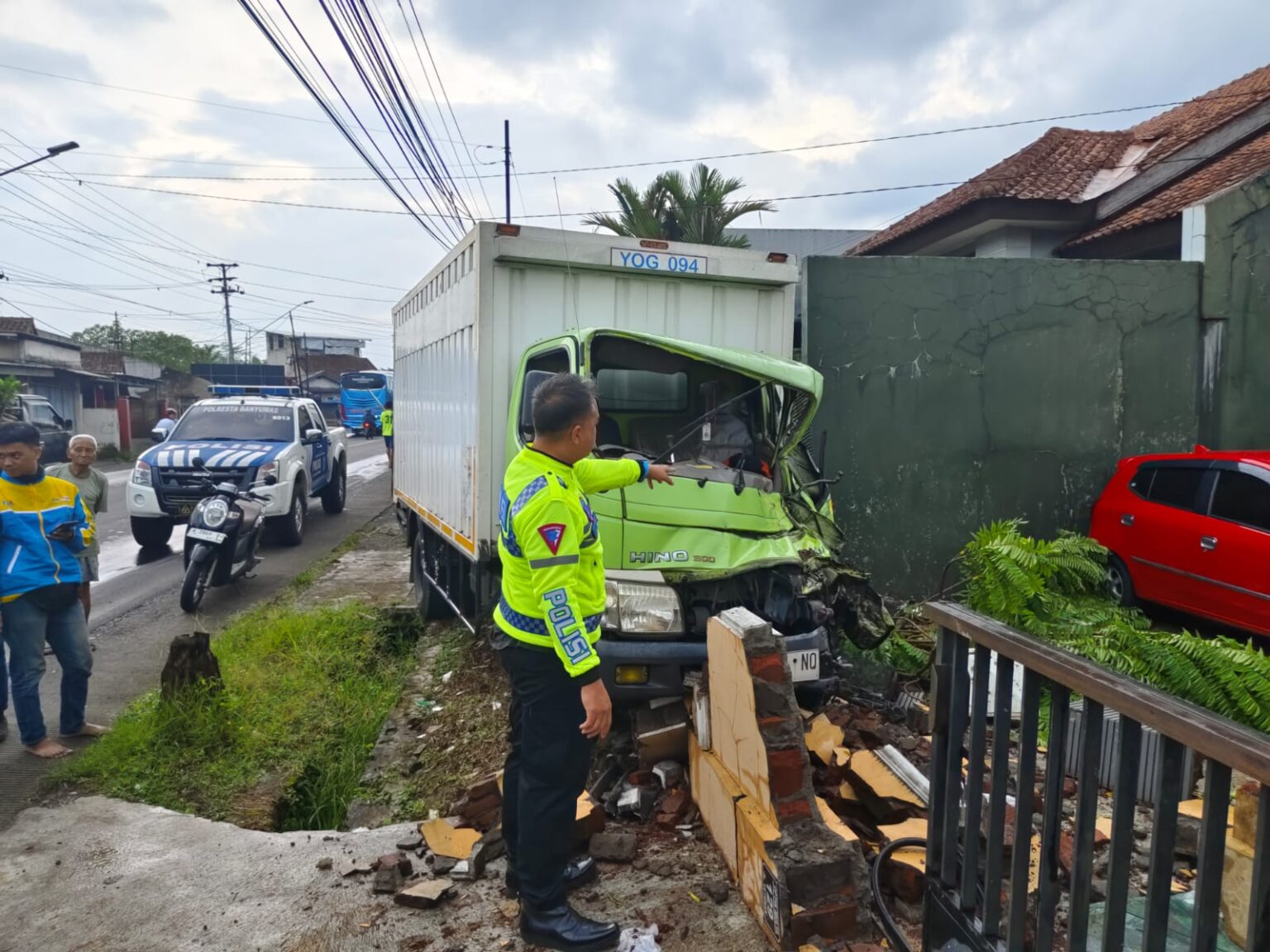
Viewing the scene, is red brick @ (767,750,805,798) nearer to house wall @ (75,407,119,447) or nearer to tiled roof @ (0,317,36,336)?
house wall @ (75,407,119,447)

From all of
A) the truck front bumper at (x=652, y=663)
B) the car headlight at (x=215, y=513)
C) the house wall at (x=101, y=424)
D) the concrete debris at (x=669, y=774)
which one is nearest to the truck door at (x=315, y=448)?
the car headlight at (x=215, y=513)

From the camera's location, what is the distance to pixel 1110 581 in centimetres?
804

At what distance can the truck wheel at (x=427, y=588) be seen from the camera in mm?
7703

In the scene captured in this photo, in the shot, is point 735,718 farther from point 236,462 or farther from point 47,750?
point 236,462

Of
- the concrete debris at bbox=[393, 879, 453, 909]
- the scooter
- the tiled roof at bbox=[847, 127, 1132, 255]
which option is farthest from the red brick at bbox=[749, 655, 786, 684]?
the tiled roof at bbox=[847, 127, 1132, 255]

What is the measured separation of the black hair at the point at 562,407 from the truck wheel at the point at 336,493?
11547 millimetres

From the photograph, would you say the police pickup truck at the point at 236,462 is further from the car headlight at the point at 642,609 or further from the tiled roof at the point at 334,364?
the tiled roof at the point at 334,364

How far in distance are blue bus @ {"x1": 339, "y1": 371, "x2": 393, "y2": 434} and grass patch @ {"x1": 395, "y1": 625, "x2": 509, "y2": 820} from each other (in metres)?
33.4

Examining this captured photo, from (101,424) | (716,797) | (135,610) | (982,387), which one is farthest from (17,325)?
(716,797)

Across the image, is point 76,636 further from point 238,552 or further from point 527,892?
point 238,552

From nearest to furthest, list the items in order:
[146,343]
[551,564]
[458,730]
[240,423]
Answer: [551,564] < [458,730] < [240,423] < [146,343]

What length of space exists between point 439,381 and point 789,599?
3.86 metres

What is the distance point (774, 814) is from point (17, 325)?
127ft

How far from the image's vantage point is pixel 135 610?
8.01 m
